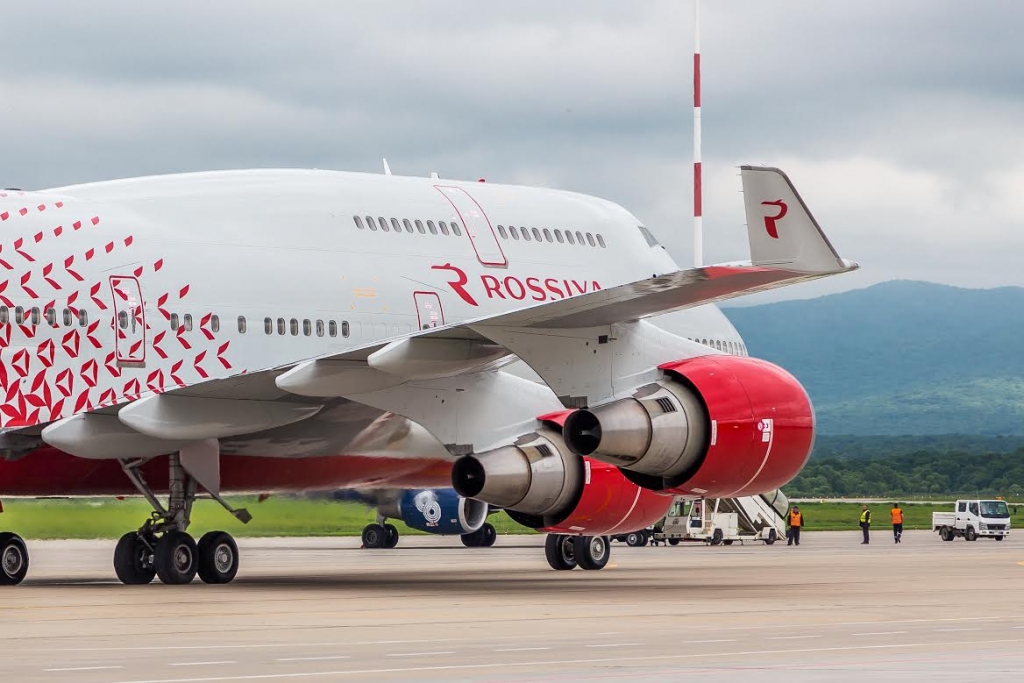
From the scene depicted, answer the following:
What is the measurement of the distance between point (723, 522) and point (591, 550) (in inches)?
886

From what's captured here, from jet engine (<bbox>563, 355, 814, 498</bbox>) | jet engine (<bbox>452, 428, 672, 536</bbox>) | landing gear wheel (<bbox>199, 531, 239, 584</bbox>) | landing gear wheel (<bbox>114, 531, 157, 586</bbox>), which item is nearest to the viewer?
jet engine (<bbox>563, 355, 814, 498</bbox>)

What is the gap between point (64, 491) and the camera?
81.0ft

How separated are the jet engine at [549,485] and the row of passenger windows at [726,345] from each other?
244 inches

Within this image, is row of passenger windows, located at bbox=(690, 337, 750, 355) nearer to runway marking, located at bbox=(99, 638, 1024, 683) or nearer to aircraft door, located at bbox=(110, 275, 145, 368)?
aircraft door, located at bbox=(110, 275, 145, 368)

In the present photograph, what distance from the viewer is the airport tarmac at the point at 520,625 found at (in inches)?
519

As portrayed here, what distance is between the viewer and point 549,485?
23812 mm

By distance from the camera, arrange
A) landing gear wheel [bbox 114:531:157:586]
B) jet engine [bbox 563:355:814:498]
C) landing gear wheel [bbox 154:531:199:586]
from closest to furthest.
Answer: jet engine [bbox 563:355:814:498], landing gear wheel [bbox 154:531:199:586], landing gear wheel [bbox 114:531:157:586]

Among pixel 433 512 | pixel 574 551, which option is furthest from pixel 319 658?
pixel 433 512

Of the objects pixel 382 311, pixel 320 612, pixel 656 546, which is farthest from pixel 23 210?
pixel 656 546

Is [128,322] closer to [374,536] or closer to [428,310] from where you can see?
[428,310]

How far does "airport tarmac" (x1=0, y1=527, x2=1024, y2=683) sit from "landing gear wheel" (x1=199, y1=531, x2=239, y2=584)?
0.26 metres

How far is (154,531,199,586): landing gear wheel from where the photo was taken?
2397 centimetres

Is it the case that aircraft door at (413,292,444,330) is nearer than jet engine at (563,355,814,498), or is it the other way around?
jet engine at (563,355,814,498)

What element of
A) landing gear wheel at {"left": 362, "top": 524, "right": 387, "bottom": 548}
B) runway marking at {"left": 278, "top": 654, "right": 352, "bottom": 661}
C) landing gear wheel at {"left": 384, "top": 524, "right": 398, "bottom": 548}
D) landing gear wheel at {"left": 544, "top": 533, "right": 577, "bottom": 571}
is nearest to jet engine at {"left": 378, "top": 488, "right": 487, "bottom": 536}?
landing gear wheel at {"left": 384, "top": 524, "right": 398, "bottom": 548}
